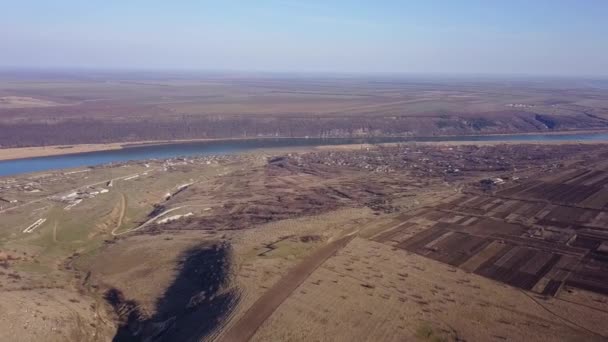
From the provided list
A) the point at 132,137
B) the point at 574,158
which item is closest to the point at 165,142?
the point at 132,137

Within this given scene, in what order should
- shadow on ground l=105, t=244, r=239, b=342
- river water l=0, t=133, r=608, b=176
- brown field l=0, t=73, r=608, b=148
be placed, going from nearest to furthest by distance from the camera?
shadow on ground l=105, t=244, r=239, b=342 < river water l=0, t=133, r=608, b=176 < brown field l=0, t=73, r=608, b=148

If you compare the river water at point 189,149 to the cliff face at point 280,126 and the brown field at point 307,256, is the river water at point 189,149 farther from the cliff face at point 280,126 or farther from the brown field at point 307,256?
the brown field at point 307,256

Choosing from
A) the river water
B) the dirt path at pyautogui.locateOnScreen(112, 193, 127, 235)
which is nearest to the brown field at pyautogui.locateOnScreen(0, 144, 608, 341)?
the dirt path at pyautogui.locateOnScreen(112, 193, 127, 235)

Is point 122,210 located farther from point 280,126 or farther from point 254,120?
point 254,120

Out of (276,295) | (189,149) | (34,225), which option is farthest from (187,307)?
(189,149)

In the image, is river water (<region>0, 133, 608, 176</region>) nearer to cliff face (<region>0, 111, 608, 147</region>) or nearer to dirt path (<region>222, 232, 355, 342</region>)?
cliff face (<region>0, 111, 608, 147</region>)
